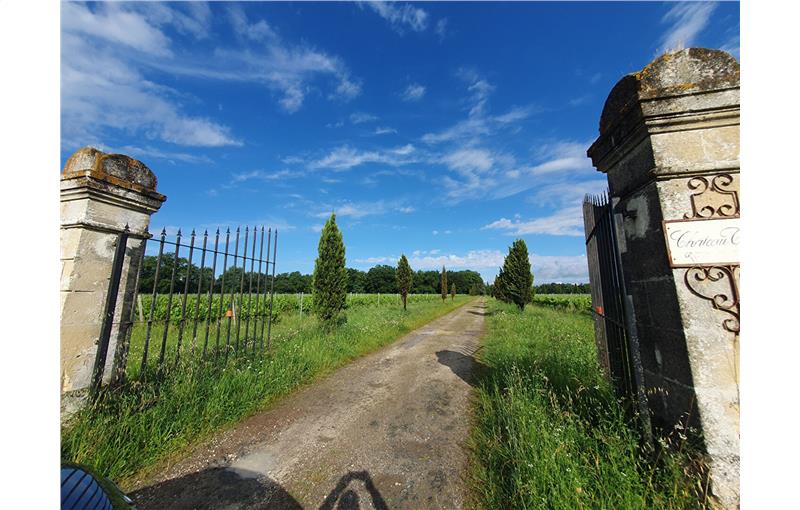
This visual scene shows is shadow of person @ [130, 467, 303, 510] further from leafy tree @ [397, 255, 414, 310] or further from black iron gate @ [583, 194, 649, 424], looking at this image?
leafy tree @ [397, 255, 414, 310]

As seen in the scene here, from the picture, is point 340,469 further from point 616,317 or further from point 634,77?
point 634,77

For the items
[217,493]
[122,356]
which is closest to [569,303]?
[217,493]

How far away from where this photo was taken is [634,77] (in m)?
2.19

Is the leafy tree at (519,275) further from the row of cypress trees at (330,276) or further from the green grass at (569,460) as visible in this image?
the green grass at (569,460)

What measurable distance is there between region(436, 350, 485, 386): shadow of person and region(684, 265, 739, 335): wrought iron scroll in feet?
13.0

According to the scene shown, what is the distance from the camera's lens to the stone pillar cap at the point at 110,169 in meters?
2.99

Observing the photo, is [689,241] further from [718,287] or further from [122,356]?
[122,356]

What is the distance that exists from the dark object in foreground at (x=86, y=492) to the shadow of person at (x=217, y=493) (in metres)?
1.28

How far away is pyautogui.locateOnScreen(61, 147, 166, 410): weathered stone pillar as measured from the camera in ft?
9.45

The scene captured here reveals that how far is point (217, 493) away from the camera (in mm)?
2426

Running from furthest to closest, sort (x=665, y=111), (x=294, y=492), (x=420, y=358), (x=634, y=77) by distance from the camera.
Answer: (x=420, y=358)
(x=294, y=492)
(x=634, y=77)
(x=665, y=111)

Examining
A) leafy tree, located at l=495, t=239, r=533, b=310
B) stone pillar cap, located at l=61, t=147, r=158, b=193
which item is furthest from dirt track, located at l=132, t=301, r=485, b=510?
leafy tree, located at l=495, t=239, r=533, b=310
